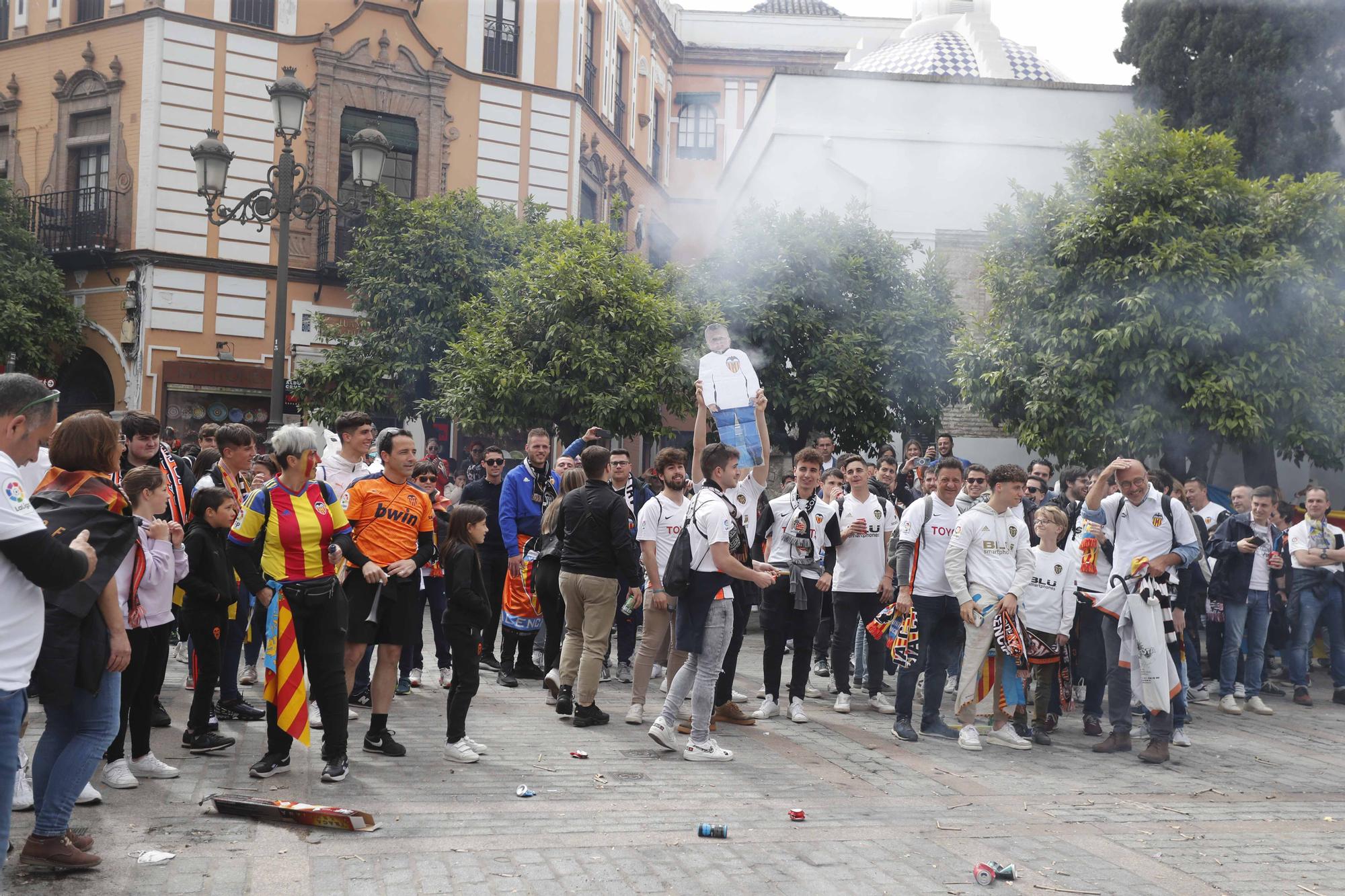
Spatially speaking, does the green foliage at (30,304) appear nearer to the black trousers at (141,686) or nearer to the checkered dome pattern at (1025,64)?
the black trousers at (141,686)

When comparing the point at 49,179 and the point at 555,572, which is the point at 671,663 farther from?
the point at 49,179

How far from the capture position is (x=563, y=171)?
27406 mm

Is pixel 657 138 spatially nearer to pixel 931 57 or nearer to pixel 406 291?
Result: pixel 931 57

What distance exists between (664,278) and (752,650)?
7952mm

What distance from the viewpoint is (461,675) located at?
6.58 meters

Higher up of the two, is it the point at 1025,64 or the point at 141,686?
the point at 1025,64

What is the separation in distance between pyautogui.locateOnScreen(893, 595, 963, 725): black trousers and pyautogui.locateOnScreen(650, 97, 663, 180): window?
3172 centimetres

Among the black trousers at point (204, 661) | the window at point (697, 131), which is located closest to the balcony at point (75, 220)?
the black trousers at point (204, 661)

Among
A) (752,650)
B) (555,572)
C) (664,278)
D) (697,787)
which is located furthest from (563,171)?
(697,787)

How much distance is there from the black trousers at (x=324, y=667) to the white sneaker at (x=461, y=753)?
724mm

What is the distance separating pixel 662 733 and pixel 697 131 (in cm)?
3754

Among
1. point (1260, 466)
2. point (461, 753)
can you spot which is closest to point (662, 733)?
point (461, 753)

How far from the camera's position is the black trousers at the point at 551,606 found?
29.7 ft

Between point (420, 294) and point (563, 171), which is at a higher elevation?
point (563, 171)
